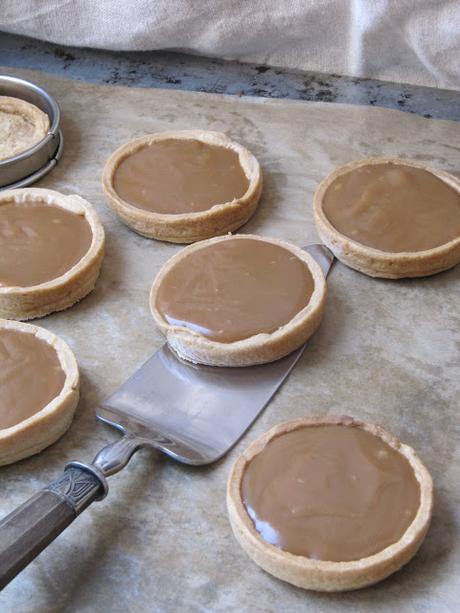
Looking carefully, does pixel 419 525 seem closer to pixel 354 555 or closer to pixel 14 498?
pixel 354 555

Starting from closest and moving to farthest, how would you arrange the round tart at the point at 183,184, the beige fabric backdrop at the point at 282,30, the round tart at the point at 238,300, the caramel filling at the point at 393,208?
1. the round tart at the point at 238,300
2. the caramel filling at the point at 393,208
3. the round tart at the point at 183,184
4. the beige fabric backdrop at the point at 282,30

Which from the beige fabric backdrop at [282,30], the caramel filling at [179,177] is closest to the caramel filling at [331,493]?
the caramel filling at [179,177]

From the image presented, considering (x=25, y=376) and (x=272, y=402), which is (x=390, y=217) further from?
(x=25, y=376)

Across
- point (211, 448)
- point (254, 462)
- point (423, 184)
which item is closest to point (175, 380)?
point (211, 448)

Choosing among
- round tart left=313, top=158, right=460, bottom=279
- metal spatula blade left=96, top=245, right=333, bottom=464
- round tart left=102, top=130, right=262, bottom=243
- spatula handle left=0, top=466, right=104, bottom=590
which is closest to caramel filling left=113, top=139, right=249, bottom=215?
round tart left=102, top=130, right=262, bottom=243

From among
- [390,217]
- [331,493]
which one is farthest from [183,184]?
[331,493]

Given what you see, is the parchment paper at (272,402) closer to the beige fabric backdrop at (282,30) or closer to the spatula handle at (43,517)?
the spatula handle at (43,517)
